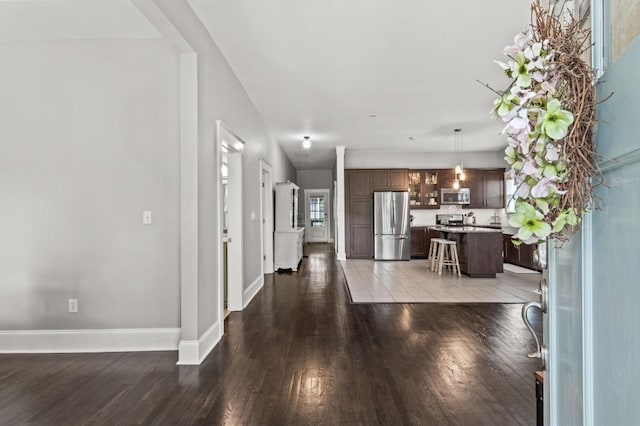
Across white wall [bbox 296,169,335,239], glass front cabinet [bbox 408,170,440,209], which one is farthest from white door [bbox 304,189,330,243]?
glass front cabinet [bbox 408,170,440,209]

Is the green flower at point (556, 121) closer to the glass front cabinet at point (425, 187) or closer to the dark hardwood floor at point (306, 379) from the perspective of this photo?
the dark hardwood floor at point (306, 379)

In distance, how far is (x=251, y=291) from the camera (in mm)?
A: 4832

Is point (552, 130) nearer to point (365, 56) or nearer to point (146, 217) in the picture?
point (146, 217)

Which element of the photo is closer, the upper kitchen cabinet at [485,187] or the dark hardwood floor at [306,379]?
the dark hardwood floor at [306,379]

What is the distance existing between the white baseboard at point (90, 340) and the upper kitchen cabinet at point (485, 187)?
7794 millimetres

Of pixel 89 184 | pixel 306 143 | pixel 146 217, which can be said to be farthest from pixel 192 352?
pixel 306 143

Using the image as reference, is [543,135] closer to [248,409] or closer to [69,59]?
[248,409]

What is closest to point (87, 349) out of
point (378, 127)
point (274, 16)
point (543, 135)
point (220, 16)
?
point (220, 16)

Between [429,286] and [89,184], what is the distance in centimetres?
465

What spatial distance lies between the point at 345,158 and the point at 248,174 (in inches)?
179

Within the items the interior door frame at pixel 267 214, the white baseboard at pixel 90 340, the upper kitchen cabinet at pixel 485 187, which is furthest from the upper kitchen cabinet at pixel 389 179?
the white baseboard at pixel 90 340

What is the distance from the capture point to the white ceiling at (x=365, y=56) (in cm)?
280

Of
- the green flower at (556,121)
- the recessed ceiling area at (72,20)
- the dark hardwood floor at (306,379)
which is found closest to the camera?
the green flower at (556,121)

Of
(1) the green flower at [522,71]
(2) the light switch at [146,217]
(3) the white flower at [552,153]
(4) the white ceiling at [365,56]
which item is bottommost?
(2) the light switch at [146,217]
